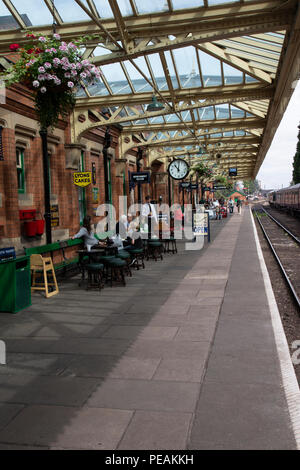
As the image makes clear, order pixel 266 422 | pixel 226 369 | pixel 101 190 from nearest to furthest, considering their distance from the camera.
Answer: pixel 266 422, pixel 226 369, pixel 101 190

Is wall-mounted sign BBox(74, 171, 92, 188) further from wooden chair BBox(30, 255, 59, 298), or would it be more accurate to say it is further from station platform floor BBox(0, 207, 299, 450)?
station platform floor BBox(0, 207, 299, 450)

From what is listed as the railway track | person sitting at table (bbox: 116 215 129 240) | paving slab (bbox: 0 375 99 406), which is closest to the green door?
person sitting at table (bbox: 116 215 129 240)

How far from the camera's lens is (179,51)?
12.5 metres

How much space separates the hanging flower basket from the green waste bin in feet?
9.11

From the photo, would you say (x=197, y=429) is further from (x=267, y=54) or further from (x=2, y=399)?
(x=267, y=54)

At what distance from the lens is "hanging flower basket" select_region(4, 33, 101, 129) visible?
7.05 metres

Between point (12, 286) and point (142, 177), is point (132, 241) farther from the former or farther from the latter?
point (12, 286)

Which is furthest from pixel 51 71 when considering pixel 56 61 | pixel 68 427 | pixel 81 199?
pixel 81 199

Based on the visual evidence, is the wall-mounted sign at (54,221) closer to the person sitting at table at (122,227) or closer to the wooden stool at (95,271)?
the person sitting at table at (122,227)

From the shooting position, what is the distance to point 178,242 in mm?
18984

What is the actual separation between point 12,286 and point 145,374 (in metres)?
3.66

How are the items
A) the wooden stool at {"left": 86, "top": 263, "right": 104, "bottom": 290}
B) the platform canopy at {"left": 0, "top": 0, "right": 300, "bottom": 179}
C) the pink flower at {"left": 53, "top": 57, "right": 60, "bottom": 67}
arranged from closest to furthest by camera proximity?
the pink flower at {"left": 53, "top": 57, "right": 60, "bottom": 67} → the platform canopy at {"left": 0, "top": 0, "right": 300, "bottom": 179} → the wooden stool at {"left": 86, "top": 263, "right": 104, "bottom": 290}

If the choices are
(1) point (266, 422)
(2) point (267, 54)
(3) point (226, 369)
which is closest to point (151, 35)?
(2) point (267, 54)

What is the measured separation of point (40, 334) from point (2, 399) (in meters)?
2.07
